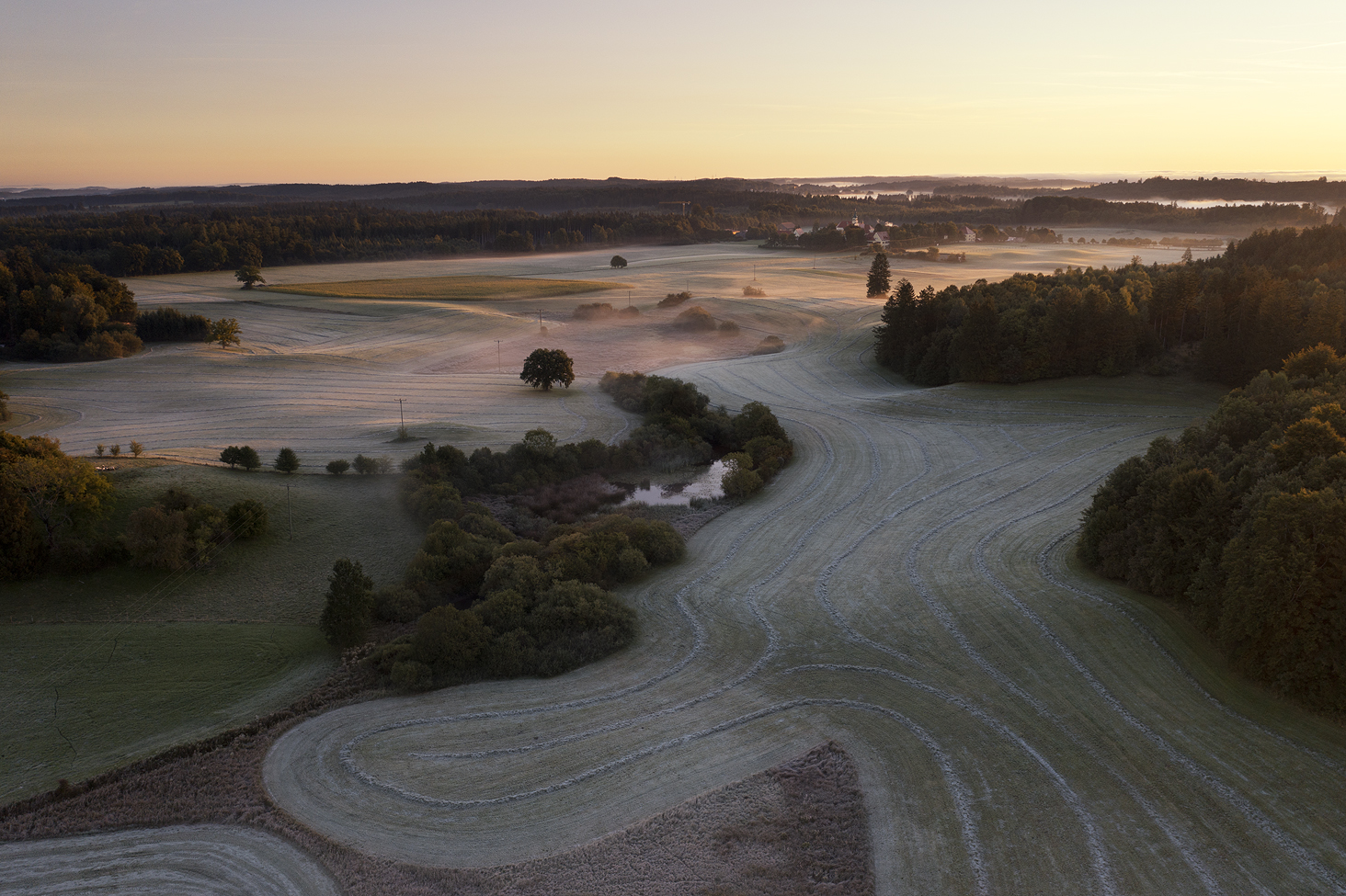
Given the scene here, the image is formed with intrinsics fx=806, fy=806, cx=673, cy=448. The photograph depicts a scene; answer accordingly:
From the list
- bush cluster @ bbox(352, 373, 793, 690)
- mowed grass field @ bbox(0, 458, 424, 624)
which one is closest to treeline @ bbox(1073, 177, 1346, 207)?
bush cluster @ bbox(352, 373, 793, 690)

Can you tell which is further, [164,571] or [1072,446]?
[1072,446]

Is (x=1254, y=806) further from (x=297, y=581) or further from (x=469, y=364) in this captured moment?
(x=469, y=364)

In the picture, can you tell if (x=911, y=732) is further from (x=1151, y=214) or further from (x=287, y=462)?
(x=1151, y=214)

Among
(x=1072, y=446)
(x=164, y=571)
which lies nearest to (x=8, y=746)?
(x=164, y=571)

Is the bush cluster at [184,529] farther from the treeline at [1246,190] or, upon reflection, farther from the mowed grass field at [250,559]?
the treeline at [1246,190]

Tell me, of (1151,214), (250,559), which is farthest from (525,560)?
(1151,214)

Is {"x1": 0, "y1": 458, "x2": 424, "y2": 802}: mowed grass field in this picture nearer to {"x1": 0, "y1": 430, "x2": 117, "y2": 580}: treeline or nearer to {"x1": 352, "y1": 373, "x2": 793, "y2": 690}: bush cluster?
{"x1": 0, "y1": 430, "x2": 117, "y2": 580}: treeline
